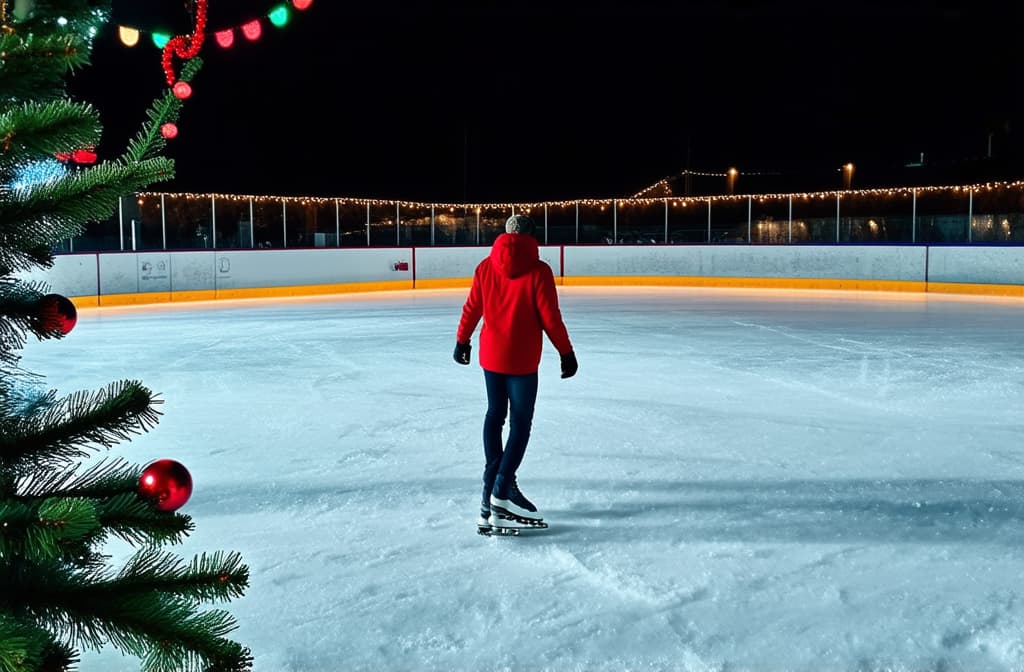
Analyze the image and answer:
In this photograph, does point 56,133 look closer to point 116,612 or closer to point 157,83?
point 116,612

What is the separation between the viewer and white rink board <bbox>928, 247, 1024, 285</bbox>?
16812mm

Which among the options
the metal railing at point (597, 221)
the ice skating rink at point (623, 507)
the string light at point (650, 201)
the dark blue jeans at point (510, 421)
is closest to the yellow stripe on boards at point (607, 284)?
the metal railing at point (597, 221)

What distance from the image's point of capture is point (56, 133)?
1.17 meters

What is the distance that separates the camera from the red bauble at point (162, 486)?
136 centimetres

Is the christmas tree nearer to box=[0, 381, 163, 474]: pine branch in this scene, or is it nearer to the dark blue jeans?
box=[0, 381, 163, 474]: pine branch

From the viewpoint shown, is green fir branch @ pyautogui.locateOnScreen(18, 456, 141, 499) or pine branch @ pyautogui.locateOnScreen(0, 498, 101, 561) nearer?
pine branch @ pyautogui.locateOnScreen(0, 498, 101, 561)

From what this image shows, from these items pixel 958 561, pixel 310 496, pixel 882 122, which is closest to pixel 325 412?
pixel 310 496

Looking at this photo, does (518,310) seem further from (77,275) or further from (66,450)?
(77,275)

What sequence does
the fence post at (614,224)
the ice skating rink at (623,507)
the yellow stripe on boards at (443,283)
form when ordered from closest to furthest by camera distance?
the ice skating rink at (623,507), the yellow stripe on boards at (443,283), the fence post at (614,224)

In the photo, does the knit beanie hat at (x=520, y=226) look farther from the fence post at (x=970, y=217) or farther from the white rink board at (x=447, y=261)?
the white rink board at (x=447, y=261)

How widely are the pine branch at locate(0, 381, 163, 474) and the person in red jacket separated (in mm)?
2219

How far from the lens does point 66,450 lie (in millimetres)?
1370

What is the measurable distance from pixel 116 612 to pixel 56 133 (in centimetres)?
63

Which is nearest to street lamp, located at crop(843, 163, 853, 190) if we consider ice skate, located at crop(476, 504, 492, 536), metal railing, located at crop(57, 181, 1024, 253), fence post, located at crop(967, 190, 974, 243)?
metal railing, located at crop(57, 181, 1024, 253)
